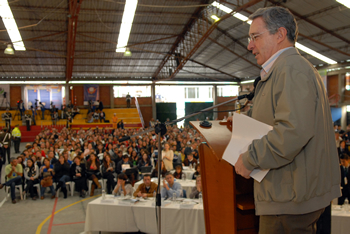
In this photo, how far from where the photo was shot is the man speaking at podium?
0.92 metres

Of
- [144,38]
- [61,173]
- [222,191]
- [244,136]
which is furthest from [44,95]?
[244,136]

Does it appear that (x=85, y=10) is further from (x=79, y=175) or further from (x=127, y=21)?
(x=79, y=175)

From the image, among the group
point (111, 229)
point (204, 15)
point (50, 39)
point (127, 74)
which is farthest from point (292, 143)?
Answer: point (127, 74)

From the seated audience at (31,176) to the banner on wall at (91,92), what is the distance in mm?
17299

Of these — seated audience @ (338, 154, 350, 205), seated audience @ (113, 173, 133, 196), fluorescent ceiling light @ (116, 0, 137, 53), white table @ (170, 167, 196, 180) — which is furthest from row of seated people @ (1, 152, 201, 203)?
fluorescent ceiling light @ (116, 0, 137, 53)

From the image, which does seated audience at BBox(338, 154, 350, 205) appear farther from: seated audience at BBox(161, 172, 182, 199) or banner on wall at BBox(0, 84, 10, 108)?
banner on wall at BBox(0, 84, 10, 108)

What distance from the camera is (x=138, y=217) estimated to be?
4684 mm

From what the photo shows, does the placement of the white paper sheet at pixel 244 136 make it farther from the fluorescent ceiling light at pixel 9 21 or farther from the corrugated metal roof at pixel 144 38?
the fluorescent ceiling light at pixel 9 21

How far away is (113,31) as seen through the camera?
15.2m

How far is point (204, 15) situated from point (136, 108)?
1236 centimetres

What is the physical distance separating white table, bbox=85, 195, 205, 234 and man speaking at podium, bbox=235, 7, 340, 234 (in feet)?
11.4

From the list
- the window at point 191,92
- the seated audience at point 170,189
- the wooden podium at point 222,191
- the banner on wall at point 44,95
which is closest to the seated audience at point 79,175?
the seated audience at point 170,189

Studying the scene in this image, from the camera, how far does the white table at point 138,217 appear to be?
4400 millimetres

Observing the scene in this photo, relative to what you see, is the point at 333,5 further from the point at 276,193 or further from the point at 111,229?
the point at 276,193
